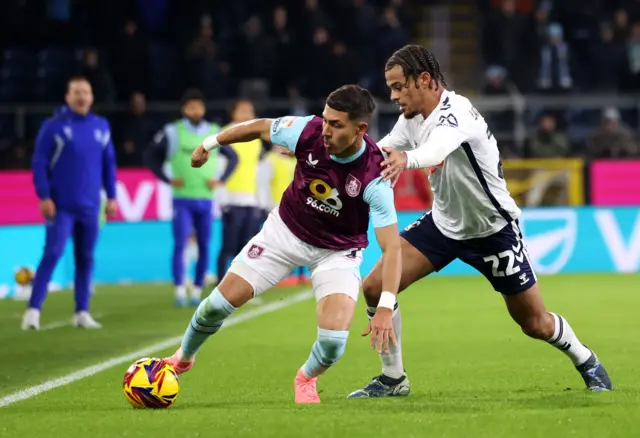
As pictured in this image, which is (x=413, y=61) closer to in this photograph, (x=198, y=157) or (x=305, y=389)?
(x=198, y=157)

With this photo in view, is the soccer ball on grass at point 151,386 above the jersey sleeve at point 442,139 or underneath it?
underneath

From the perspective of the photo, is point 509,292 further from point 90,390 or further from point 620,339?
point 620,339

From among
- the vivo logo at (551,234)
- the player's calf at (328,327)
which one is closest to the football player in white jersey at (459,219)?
the player's calf at (328,327)

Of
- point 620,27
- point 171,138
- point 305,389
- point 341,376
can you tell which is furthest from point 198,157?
point 620,27

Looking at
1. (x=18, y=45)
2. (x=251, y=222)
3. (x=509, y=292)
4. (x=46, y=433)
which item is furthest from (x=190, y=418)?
(x=18, y=45)

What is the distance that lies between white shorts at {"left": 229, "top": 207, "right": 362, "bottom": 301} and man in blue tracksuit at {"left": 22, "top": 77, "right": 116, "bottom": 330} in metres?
4.99

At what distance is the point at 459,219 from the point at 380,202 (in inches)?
34.2

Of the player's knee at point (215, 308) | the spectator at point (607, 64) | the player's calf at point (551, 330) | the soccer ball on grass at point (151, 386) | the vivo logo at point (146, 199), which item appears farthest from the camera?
the spectator at point (607, 64)

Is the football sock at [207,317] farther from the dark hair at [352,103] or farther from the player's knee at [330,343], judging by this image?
the dark hair at [352,103]

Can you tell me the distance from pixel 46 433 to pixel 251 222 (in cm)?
985

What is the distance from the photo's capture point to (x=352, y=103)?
677 cm

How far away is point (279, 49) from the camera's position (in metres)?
21.6

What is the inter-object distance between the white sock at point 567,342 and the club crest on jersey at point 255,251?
5.68ft

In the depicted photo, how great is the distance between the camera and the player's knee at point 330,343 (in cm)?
696
